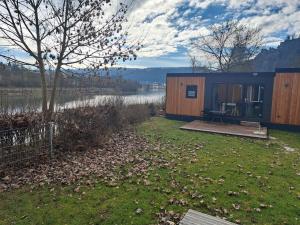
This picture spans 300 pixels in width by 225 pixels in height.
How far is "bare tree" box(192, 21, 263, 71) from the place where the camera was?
2080 centimetres

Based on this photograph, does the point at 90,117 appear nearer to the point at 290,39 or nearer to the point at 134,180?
the point at 134,180

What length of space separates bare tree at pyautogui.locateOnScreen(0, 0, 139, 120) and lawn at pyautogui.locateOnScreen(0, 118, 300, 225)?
2791mm

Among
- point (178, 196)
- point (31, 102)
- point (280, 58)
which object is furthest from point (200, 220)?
point (280, 58)

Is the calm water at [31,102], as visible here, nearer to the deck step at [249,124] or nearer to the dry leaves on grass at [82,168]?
the dry leaves on grass at [82,168]

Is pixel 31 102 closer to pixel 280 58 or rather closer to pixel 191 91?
pixel 191 91

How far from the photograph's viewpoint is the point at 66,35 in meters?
5.83

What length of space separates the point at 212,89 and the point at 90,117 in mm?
6929

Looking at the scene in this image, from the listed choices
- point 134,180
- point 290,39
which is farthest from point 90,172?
point 290,39

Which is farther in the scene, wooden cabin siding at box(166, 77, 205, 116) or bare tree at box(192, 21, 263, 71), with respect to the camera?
bare tree at box(192, 21, 263, 71)

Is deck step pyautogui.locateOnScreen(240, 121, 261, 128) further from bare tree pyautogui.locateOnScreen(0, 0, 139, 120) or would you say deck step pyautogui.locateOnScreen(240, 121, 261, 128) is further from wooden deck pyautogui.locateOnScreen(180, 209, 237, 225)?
wooden deck pyautogui.locateOnScreen(180, 209, 237, 225)

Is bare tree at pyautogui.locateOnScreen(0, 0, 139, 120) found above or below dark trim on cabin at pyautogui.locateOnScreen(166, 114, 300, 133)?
above

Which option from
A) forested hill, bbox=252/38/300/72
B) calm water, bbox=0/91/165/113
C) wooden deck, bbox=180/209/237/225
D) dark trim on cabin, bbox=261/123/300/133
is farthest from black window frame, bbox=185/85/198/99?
forested hill, bbox=252/38/300/72

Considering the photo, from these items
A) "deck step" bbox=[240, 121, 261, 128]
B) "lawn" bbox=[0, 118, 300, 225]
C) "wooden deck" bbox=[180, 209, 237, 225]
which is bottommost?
"lawn" bbox=[0, 118, 300, 225]

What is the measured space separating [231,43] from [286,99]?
1381cm
